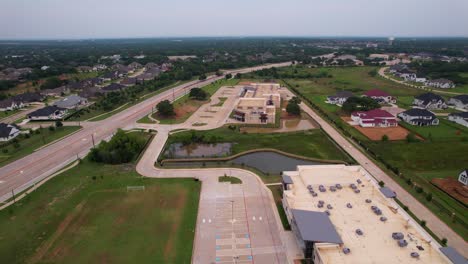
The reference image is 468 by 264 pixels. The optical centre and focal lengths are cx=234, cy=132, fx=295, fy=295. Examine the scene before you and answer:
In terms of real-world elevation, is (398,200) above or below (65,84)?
below

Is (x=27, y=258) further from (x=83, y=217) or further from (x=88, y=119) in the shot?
(x=88, y=119)

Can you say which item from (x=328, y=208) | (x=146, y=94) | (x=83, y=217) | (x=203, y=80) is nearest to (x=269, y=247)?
(x=328, y=208)

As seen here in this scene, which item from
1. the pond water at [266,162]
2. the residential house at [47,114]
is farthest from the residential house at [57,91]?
the pond water at [266,162]

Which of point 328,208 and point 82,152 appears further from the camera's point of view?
point 82,152

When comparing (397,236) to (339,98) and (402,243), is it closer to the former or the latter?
(402,243)

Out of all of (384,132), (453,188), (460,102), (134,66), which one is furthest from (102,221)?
(134,66)
